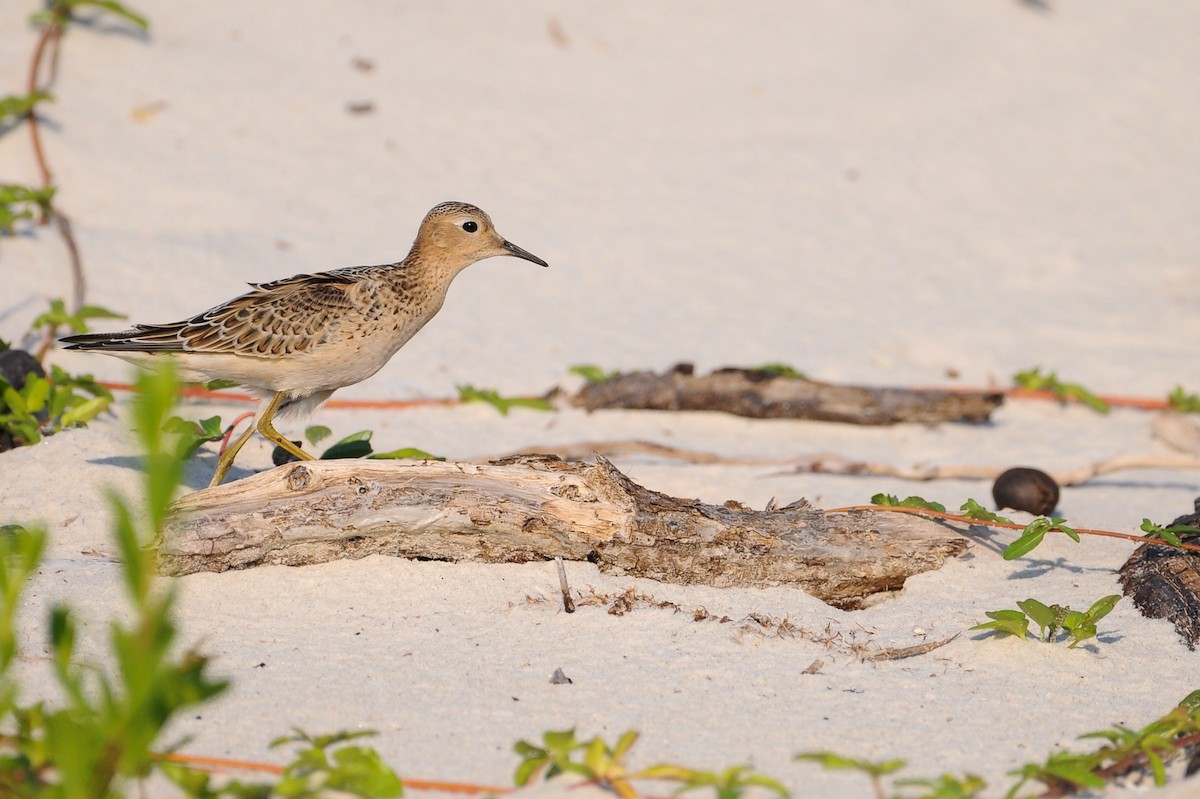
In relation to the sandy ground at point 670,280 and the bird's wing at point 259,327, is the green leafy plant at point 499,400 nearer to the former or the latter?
the sandy ground at point 670,280

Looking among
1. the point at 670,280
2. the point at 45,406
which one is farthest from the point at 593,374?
the point at 45,406

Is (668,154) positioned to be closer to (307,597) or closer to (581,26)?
(581,26)

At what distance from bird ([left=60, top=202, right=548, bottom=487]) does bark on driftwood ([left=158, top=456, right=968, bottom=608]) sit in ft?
2.49

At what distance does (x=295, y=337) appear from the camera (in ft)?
17.3

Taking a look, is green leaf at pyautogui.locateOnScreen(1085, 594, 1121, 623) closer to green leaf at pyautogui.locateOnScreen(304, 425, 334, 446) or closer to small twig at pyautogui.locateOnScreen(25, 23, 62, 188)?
green leaf at pyautogui.locateOnScreen(304, 425, 334, 446)

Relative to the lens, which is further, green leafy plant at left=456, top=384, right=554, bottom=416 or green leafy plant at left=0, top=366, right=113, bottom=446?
green leafy plant at left=456, top=384, right=554, bottom=416

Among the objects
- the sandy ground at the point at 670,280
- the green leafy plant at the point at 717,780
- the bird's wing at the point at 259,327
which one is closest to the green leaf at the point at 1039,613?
the sandy ground at the point at 670,280

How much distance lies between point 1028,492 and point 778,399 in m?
2.02

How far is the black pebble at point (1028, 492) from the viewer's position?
5.57 metres

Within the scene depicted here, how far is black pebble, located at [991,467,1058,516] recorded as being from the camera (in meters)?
5.57

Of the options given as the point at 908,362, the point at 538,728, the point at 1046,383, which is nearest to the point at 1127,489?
the point at 1046,383

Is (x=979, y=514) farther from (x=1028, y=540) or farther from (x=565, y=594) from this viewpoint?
(x=565, y=594)

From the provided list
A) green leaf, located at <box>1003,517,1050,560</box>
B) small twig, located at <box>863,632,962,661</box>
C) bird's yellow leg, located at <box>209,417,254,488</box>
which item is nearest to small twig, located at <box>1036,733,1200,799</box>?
small twig, located at <box>863,632,962,661</box>

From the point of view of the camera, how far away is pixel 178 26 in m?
11.1
